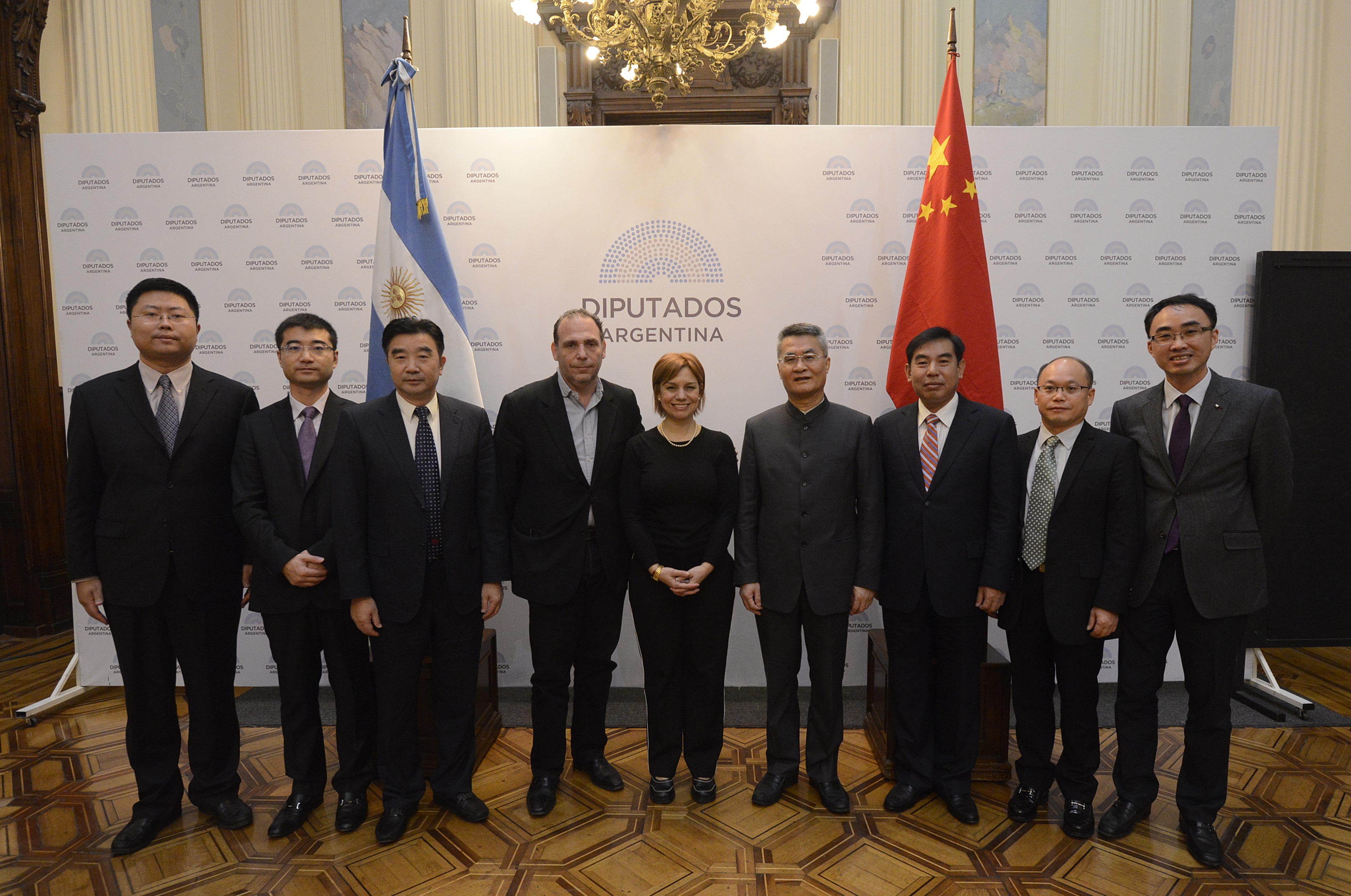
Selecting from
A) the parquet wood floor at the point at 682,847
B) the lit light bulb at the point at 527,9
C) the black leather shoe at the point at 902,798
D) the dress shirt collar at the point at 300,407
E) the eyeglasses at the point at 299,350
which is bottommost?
the parquet wood floor at the point at 682,847

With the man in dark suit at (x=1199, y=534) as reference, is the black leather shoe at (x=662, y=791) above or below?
below

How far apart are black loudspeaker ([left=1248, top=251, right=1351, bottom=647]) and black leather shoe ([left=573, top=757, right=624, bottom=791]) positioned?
11.1ft

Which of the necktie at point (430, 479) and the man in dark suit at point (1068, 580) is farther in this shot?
the necktie at point (430, 479)

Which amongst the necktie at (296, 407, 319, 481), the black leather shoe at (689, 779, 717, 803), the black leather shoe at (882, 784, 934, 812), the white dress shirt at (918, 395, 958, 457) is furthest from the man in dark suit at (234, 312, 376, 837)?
the white dress shirt at (918, 395, 958, 457)

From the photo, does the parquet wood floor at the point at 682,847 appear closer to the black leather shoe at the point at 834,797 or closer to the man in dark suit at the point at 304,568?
the black leather shoe at the point at 834,797

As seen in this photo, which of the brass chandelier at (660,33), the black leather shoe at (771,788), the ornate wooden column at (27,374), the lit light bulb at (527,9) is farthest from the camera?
the ornate wooden column at (27,374)

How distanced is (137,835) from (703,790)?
2.06 m

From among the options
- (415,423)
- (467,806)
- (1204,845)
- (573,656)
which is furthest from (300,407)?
(1204,845)

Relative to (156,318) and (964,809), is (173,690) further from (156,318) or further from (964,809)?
(964,809)

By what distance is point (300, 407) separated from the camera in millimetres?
2637

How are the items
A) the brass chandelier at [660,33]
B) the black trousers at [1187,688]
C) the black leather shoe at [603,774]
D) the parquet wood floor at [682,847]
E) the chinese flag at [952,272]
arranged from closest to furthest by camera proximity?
the parquet wood floor at [682,847] < the black trousers at [1187,688] < the black leather shoe at [603,774] < the chinese flag at [952,272] < the brass chandelier at [660,33]

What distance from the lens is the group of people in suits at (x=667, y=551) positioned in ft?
8.11

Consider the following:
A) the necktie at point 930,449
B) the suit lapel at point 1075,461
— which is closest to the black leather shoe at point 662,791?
the necktie at point 930,449

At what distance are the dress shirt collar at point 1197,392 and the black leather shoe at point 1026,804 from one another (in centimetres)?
150
